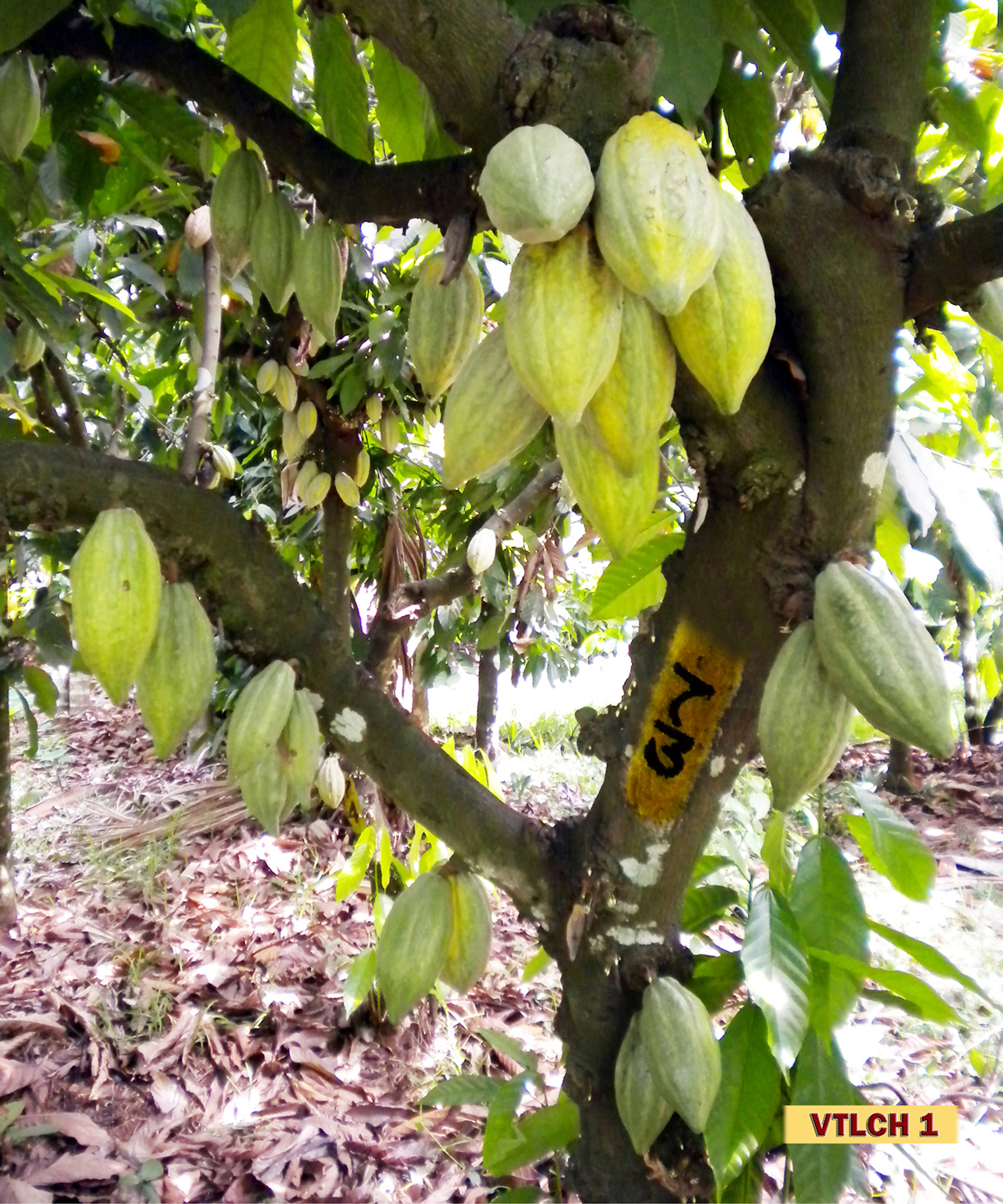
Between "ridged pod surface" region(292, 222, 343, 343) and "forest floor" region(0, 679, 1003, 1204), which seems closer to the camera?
"ridged pod surface" region(292, 222, 343, 343)

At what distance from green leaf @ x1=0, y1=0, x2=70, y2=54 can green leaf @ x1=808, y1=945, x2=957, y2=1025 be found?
3.65 feet

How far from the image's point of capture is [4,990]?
204cm

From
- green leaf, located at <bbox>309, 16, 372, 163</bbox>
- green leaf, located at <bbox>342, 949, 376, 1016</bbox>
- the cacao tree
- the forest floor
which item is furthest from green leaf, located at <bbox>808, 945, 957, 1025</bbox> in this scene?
green leaf, located at <bbox>342, 949, 376, 1016</bbox>

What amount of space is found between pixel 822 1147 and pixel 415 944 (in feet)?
1.48

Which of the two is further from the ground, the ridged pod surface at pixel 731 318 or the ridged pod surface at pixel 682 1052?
the ridged pod surface at pixel 731 318

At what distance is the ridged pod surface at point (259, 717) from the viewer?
840mm

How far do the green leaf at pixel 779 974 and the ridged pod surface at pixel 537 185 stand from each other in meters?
0.62

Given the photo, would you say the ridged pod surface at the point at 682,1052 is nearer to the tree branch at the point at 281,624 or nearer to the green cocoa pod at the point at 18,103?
the tree branch at the point at 281,624

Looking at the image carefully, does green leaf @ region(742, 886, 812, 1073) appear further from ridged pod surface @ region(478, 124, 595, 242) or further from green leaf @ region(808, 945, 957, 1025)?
ridged pod surface @ region(478, 124, 595, 242)

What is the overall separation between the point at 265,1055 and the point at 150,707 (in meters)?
1.35

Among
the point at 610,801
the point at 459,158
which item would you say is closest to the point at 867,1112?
the point at 610,801

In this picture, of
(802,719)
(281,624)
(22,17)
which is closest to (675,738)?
(802,719)

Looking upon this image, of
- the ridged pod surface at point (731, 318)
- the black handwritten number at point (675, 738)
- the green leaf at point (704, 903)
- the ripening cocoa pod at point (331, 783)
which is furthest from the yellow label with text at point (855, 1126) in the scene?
the ripening cocoa pod at point (331, 783)

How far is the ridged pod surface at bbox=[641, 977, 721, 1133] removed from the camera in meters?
0.76
